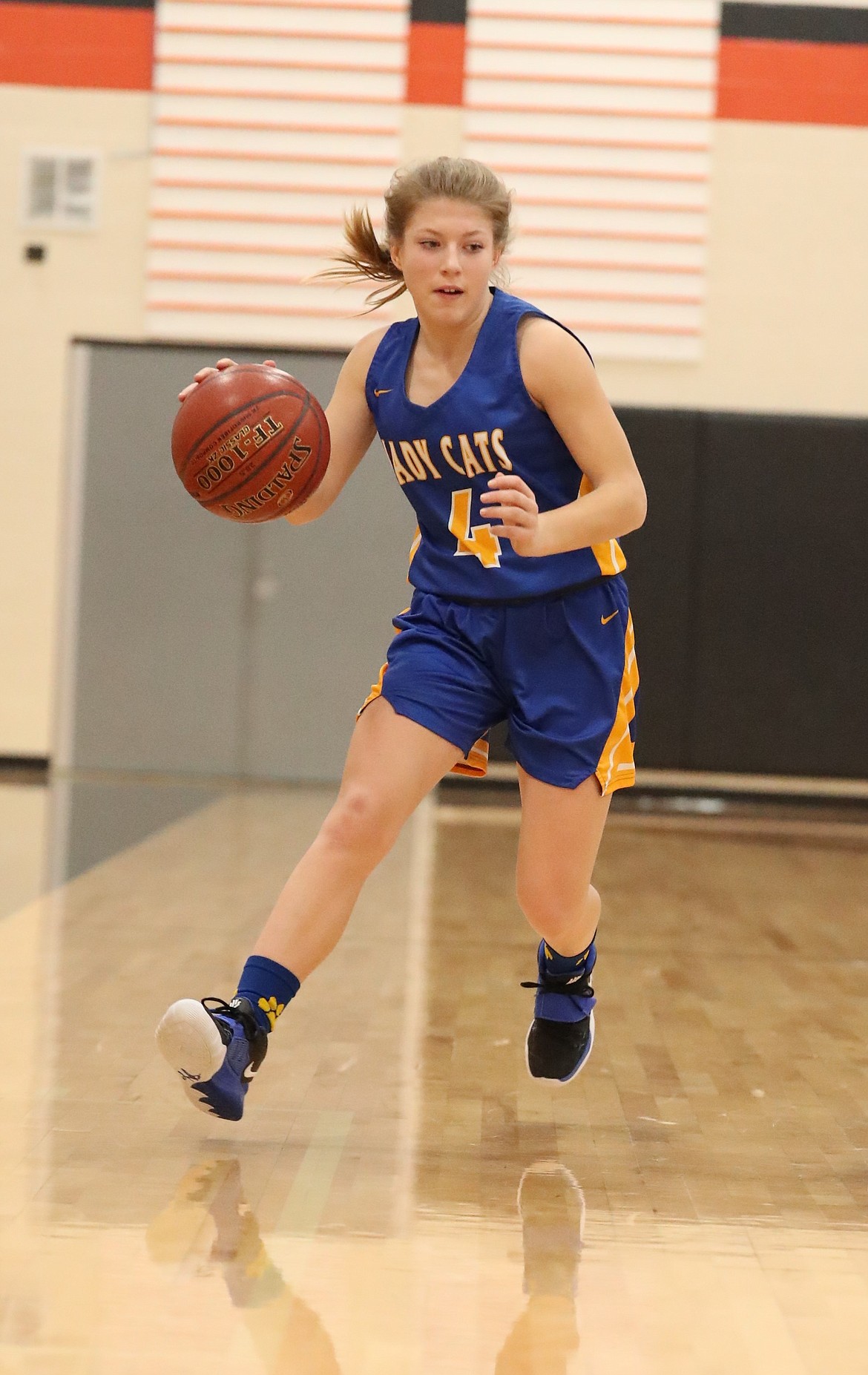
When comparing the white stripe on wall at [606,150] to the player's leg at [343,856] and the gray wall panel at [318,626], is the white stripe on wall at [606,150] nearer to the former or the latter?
the gray wall panel at [318,626]

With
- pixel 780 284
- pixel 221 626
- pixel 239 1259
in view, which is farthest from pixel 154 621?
pixel 239 1259

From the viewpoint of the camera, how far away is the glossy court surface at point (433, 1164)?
1738 millimetres

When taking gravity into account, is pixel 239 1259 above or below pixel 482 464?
below

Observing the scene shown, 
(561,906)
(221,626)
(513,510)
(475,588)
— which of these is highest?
(513,510)

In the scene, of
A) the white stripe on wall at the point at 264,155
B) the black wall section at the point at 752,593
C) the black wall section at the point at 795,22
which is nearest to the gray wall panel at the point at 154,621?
the white stripe on wall at the point at 264,155

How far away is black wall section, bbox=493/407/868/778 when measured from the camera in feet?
26.1

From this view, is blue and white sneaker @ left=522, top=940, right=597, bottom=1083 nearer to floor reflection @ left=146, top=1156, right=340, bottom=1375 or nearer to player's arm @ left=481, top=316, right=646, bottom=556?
floor reflection @ left=146, top=1156, right=340, bottom=1375

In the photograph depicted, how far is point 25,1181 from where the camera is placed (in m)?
2.16

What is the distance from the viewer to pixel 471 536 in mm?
2494

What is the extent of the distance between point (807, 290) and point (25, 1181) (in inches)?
270

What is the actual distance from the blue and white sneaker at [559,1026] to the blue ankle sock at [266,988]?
543 mm

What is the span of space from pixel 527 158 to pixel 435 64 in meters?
0.67

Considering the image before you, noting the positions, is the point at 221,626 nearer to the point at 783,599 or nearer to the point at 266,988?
the point at 783,599

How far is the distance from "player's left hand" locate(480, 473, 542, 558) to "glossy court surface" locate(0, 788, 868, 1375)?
929mm
